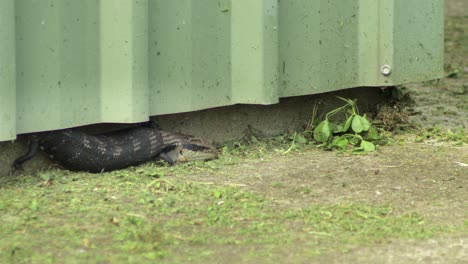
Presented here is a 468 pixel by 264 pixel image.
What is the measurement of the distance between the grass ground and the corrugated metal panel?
327 millimetres

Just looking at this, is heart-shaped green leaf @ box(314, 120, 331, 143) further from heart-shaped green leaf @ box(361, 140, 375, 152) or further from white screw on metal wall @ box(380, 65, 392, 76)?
white screw on metal wall @ box(380, 65, 392, 76)

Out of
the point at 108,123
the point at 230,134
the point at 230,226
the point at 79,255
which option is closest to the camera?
the point at 79,255

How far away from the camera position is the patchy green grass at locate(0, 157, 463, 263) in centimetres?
366

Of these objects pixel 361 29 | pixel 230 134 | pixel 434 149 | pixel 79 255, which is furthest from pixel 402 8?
pixel 79 255

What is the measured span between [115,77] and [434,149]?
1970mm

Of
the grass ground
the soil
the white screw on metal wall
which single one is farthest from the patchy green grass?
the white screw on metal wall

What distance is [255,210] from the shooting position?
14.0 ft

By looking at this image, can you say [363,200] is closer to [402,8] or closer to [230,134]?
[230,134]

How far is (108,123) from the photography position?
5.12 meters

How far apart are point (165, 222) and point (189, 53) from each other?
1.34 meters

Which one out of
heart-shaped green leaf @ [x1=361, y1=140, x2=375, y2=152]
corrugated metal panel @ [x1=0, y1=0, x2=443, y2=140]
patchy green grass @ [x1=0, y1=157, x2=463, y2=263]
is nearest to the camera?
patchy green grass @ [x1=0, y1=157, x2=463, y2=263]

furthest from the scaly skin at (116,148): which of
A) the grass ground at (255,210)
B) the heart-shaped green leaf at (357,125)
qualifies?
the heart-shaped green leaf at (357,125)

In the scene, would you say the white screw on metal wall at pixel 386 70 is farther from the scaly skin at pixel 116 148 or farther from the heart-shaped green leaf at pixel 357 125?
the scaly skin at pixel 116 148

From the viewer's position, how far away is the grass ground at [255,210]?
12.1 feet
